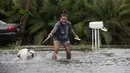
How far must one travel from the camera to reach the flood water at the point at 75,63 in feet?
40.9

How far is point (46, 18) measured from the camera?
74.9 feet

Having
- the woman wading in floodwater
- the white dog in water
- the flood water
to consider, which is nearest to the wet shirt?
the woman wading in floodwater

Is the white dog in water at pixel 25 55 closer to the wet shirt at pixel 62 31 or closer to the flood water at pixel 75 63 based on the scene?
the flood water at pixel 75 63

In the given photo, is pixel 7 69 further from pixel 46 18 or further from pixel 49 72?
pixel 46 18

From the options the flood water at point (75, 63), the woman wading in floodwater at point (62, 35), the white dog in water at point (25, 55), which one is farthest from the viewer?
the white dog in water at point (25, 55)

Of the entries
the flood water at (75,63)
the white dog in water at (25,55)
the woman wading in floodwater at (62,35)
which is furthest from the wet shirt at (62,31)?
the white dog in water at (25,55)

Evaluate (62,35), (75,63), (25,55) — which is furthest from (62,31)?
(25,55)

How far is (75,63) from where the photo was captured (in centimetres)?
1401

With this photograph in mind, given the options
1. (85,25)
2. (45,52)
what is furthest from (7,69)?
(85,25)

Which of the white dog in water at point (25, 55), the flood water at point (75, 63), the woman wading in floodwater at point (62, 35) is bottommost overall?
the flood water at point (75, 63)

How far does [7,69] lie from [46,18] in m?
10.2

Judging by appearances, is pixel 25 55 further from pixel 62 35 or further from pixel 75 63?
pixel 75 63

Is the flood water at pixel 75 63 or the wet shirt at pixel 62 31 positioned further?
the wet shirt at pixel 62 31

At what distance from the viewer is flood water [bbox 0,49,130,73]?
1247 cm
